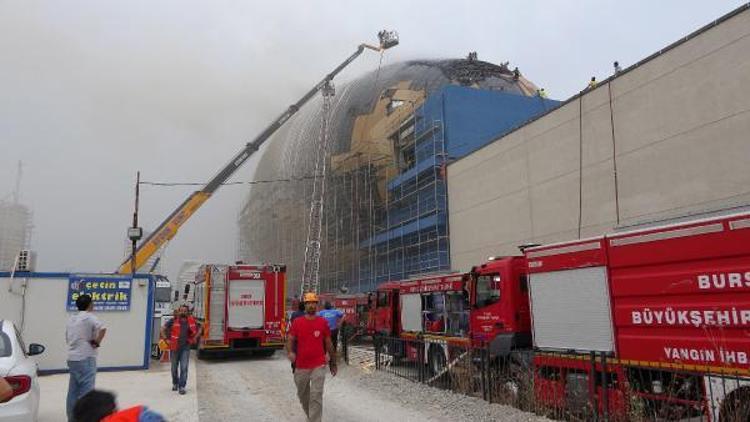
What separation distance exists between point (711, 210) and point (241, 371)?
13287mm

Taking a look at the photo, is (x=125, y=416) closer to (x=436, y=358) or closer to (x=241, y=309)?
(x=436, y=358)

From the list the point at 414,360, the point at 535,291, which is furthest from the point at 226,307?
the point at 535,291

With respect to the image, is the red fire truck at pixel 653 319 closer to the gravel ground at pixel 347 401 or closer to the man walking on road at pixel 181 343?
the gravel ground at pixel 347 401

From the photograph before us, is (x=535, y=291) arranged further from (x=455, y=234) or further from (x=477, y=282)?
(x=455, y=234)

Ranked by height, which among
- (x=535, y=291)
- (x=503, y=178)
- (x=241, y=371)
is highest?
(x=503, y=178)

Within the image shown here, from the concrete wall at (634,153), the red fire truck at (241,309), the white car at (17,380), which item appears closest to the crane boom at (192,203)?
the red fire truck at (241,309)

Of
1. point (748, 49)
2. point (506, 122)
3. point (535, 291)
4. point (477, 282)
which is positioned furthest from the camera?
point (506, 122)

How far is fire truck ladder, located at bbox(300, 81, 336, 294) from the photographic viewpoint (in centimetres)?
3950

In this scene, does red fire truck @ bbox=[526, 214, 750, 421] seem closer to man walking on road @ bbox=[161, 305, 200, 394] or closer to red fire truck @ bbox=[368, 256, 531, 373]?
red fire truck @ bbox=[368, 256, 531, 373]

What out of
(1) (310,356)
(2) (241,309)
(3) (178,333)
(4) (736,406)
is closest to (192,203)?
(2) (241,309)

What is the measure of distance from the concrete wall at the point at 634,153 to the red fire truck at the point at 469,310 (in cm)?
783

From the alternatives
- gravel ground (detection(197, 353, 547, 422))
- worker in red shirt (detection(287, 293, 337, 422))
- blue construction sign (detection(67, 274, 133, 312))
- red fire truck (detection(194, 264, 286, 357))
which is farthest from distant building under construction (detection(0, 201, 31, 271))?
worker in red shirt (detection(287, 293, 337, 422))

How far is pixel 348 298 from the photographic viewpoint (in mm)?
25453

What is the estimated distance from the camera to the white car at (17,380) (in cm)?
548
